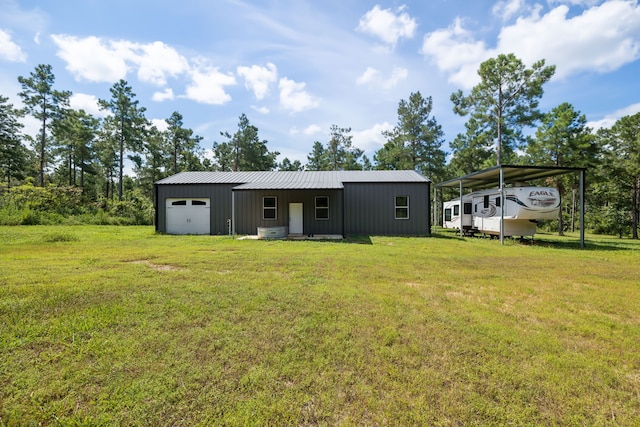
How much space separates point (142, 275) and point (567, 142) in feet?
75.9

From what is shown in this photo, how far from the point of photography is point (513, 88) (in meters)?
17.4

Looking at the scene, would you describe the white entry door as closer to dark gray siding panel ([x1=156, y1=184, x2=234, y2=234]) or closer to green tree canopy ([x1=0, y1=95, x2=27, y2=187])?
dark gray siding panel ([x1=156, y1=184, x2=234, y2=234])

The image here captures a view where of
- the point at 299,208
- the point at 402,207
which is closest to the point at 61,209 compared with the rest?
the point at 299,208

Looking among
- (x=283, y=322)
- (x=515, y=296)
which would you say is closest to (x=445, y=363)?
(x=283, y=322)

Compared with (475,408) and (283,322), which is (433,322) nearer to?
(475,408)

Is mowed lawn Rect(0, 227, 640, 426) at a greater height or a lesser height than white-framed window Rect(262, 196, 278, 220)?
lesser

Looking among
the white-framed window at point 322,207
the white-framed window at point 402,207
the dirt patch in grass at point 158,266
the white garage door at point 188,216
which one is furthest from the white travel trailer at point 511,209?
the white garage door at point 188,216

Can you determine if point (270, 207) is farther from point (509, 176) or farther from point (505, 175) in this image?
point (509, 176)

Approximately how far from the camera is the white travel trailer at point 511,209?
11.2 metres

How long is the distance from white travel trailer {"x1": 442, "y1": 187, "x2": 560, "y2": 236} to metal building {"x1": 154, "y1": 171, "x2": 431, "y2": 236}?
8.11ft

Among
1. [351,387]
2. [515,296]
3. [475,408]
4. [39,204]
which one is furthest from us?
[39,204]

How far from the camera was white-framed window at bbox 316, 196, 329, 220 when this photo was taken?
584 inches

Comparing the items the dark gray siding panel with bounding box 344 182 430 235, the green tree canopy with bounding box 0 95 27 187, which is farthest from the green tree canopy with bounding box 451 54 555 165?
the green tree canopy with bounding box 0 95 27 187

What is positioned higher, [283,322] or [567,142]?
[567,142]
